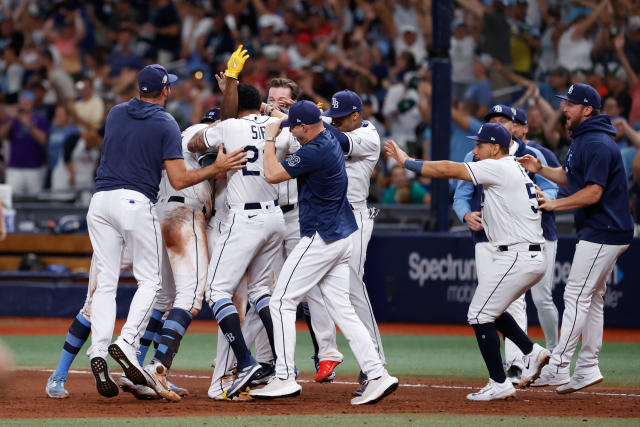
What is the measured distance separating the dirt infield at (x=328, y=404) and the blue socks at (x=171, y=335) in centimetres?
33

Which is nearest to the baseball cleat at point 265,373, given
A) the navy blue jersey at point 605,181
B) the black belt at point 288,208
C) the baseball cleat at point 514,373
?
the black belt at point 288,208

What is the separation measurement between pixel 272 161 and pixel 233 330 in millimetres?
1285

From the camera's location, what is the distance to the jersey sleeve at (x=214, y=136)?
304 inches

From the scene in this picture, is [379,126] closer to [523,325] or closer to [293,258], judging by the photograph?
[523,325]

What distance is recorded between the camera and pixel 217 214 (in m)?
8.45

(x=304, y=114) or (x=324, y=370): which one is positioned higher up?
(x=304, y=114)

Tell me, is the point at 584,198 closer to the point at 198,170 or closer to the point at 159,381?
the point at 198,170

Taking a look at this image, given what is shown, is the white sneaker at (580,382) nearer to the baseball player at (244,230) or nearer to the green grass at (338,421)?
the green grass at (338,421)

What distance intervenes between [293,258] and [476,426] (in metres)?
1.90

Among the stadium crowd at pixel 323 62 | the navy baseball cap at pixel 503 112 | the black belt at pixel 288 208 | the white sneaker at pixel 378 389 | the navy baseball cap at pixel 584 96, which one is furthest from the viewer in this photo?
the stadium crowd at pixel 323 62

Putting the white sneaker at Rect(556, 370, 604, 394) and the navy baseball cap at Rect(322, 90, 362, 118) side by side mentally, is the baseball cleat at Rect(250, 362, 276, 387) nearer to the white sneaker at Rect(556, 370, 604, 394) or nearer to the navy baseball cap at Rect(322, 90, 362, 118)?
the navy baseball cap at Rect(322, 90, 362, 118)

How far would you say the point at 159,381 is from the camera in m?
7.39

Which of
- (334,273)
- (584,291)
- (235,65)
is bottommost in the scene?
(584,291)

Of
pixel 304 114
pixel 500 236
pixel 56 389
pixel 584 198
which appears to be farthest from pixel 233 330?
pixel 584 198
